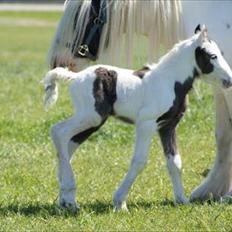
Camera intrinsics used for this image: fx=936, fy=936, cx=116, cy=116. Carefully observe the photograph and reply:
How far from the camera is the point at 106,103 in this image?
225 inches

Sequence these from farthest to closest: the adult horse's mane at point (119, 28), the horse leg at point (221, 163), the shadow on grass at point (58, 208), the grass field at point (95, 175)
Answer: the horse leg at point (221, 163) < the adult horse's mane at point (119, 28) < the shadow on grass at point (58, 208) < the grass field at point (95, 175)

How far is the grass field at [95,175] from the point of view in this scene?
18.2ft

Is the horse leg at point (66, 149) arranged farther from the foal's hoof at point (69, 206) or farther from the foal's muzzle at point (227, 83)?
the foal's muzzle at point (227, 83)

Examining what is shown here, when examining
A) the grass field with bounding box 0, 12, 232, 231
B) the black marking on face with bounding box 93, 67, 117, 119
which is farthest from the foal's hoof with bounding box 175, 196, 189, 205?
the black marking on face with bounding box 93, 67, 117, 119

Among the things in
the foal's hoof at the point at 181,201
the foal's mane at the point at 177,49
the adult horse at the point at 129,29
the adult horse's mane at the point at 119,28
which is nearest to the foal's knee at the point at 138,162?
the foal's hoof at the point at 181,201

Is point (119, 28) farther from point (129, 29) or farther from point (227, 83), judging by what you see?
point (227, 83)

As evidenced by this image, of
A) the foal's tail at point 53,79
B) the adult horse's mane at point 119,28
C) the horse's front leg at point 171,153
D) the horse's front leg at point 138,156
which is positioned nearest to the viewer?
the horse's front leg at point 138,156

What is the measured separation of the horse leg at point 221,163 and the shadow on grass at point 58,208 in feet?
1.32

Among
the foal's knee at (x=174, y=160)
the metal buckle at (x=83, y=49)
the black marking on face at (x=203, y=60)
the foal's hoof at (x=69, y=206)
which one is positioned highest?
the black marking on face at (x=203, y=60)

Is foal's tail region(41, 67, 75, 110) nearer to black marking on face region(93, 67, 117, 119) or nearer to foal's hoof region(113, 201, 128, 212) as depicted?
black marking on face region(93, 67, 117, 119)

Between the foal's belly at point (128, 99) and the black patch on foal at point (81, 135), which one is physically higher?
the foal's belly at point (128, 99)

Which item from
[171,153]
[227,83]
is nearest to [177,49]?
[227,83]

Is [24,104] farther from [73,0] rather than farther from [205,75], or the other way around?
[205,75]

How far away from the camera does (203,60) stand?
226 inches
